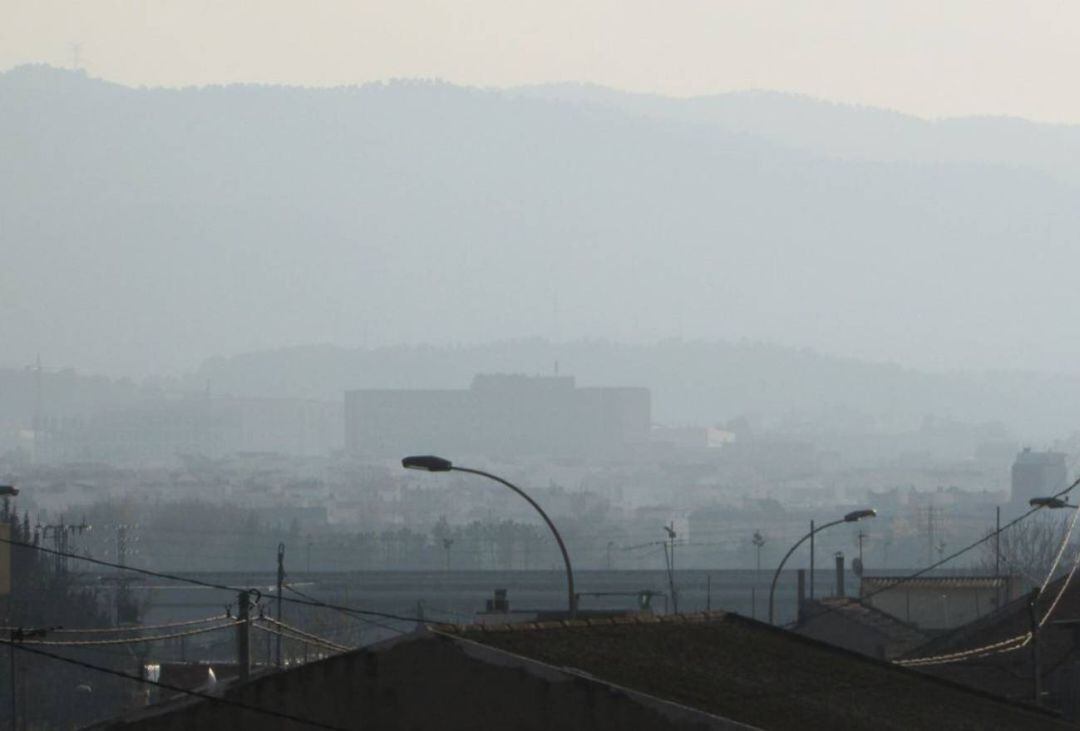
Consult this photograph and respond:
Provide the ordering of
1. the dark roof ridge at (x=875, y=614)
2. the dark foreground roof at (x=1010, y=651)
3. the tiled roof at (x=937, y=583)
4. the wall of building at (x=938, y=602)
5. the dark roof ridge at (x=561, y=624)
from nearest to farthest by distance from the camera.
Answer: the dark roof ridge at (x=561, y=624)
the dark foreground roof at (x=1010, y=651)
the dark roof ridge at (x=875, y=614)
the wall of building at (x=938, y=602)
the tiled roof at (x=937, y=583)

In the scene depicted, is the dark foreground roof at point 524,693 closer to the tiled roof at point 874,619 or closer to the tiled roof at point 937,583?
the tiled roof at point 874,619

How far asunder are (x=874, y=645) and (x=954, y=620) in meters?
11.4

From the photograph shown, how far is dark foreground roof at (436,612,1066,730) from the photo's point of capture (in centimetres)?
2445

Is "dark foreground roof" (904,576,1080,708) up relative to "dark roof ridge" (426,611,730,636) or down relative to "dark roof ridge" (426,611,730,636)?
down

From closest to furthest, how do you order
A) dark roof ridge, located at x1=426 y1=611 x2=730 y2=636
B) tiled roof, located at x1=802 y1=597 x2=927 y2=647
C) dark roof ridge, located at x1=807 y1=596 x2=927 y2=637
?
1. dark roof ridge, located at x1=426 y1=611 x2=730 y2=636
2. tiled roof, located at x1=802 y1=597 x2=927 y2=647
3. dark roof ridge, located at x1=807 y1=596 x2=927 y2=637

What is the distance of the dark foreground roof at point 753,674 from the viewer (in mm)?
24453

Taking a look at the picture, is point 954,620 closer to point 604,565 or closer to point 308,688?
point 308,688

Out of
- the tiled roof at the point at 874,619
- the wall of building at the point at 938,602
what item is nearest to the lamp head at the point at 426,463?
the tiled roof at the point at 874,619

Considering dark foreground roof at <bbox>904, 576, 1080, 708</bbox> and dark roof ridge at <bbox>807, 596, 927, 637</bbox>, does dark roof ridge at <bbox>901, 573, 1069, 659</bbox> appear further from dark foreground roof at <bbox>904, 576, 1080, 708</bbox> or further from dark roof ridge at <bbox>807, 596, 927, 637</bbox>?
dark roof ridge at <bbox>807, 596, 927, 637</bbox>

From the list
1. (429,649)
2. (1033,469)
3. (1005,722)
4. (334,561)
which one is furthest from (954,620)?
(1033,469)

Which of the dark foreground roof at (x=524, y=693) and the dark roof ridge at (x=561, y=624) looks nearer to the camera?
the dark foreground roof at (x=524, y=693)

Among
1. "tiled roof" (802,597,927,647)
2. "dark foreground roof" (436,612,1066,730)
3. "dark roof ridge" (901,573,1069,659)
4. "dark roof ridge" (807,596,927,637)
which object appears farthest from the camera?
"dark roof ridge" (807,596,927,637)

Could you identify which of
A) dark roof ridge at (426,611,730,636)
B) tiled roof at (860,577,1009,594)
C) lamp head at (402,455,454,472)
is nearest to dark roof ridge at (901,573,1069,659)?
tiled roof at (860,577,1009,594)

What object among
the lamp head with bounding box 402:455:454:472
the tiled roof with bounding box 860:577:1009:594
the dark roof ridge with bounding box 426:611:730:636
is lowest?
the tiled roof with bounding box 860:577:1009:594
